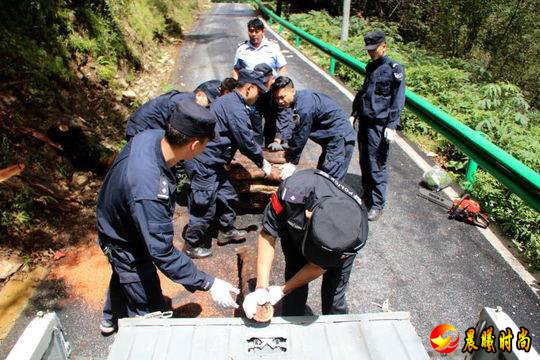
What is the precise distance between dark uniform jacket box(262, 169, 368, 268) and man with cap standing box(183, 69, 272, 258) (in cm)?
Answer: 173

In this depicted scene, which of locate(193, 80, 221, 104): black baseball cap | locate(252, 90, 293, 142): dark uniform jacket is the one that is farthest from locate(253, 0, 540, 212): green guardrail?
locate(193, 80, 221, 104): black baseball cap

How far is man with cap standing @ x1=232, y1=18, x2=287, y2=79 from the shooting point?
615 cm

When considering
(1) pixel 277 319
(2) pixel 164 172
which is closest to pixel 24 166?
(2) pixel 164 172

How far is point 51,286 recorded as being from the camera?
3.75 metres

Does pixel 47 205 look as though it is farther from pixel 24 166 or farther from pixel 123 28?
pixel 123 28

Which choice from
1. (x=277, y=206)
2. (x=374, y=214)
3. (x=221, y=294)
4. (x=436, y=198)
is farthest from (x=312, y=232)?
(x=436, y=198)

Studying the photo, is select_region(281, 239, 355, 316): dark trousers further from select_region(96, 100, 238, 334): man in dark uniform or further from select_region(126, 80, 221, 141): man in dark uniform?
select_region(126, 80, 221, 141): man in dark uniform

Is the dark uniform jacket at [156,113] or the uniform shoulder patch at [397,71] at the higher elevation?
the uniform shoulder patch at [397,71]

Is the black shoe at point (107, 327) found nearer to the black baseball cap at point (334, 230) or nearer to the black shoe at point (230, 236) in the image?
the black shoe at point (230, 236)

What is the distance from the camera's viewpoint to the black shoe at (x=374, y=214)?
182 inches

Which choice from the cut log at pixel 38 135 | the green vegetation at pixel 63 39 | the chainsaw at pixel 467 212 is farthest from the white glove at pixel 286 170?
the green vegetation at pixel 63 39

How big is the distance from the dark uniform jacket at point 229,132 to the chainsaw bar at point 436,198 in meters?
2.34

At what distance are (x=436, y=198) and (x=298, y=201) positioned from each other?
10.4ft

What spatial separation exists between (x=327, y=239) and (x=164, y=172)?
3.82 ft
